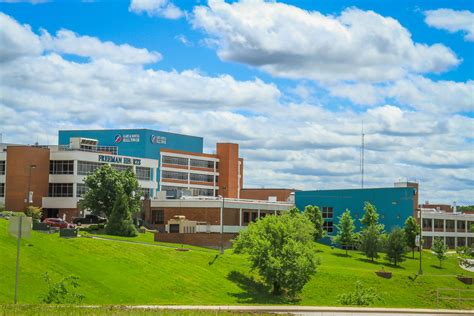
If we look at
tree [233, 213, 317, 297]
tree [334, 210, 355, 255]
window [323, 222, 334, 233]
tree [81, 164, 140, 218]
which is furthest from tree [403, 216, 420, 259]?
tree [81, 164, 140, 218]

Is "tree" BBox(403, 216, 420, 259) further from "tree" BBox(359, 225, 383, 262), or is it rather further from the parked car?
the parked car

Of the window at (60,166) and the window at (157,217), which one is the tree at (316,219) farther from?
the window at (60,166)

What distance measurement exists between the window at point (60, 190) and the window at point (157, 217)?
12797 millimetres

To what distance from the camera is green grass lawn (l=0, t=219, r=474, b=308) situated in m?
53.2

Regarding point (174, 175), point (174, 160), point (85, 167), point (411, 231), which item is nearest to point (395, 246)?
point (411, 231)

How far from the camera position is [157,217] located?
111750 mm

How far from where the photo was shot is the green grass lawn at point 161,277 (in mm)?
53219

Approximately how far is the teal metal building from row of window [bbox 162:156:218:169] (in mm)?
31460

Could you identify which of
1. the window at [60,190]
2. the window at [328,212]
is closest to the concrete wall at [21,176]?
the window at [60,190]

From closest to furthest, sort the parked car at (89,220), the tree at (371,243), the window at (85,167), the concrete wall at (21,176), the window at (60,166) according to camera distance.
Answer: the tree at (371,243)
the parked car at (89,220)
the concrete wall at (21,176)
the window at (60,166)
the window at (85,167)

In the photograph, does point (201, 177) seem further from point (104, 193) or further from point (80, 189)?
point (104, 193)

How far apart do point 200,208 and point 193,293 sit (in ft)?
151

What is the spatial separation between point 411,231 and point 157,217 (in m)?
38.6

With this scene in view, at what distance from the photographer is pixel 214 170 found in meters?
159
